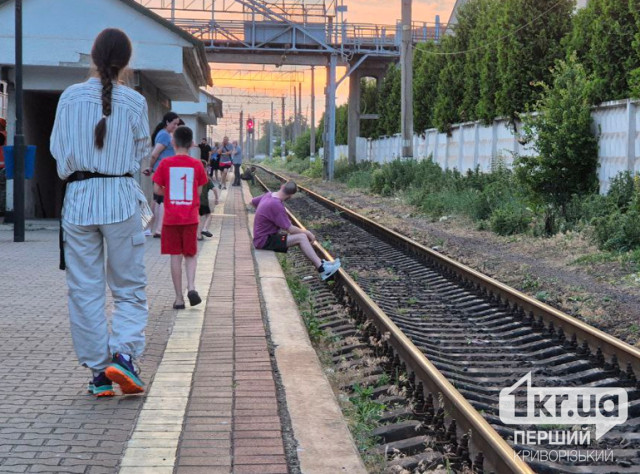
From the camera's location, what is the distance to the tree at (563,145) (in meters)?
16.3

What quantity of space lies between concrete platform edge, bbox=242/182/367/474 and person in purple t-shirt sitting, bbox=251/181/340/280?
234cm

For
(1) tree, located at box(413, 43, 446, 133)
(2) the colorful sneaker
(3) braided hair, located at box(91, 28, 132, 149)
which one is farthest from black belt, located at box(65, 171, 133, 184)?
(1) tree, located at box(413, 43, 446, 133)

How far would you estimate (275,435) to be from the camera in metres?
4.70

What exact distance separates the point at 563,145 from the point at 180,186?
989 centimetres

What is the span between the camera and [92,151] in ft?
17.5

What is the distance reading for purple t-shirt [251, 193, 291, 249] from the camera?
11266mm

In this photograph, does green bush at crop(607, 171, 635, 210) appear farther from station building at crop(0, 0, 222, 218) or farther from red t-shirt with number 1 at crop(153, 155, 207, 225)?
red t-shirt with number 1 at crop(153, 155, 207, 225)

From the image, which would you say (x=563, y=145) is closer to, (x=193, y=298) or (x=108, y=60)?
(x=193, y=298)

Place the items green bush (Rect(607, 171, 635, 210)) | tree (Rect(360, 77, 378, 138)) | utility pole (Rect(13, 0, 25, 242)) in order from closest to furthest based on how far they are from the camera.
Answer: utility pole (Rect(13, 0, 25, 242)), green bush (Rect(607, 171, 635, 210)), tree (Rect(360, 77, 378, 138))

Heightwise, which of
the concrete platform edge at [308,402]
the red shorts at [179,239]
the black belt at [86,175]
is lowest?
the concrete platform edge at [308,402]

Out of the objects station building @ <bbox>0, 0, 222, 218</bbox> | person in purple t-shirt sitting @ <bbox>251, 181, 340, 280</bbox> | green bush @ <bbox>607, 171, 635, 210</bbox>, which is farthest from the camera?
station building @ <bbox>0, 0, 222, 218</bbox>

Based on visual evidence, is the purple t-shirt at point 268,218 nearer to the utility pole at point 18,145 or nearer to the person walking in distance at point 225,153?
the utility pole at point 18,145

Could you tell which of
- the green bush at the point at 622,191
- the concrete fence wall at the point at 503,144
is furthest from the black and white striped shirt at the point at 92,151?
the concrete fence wall at the point at 503,144

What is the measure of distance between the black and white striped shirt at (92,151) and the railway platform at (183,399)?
1086mm
